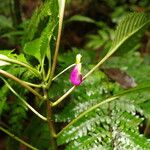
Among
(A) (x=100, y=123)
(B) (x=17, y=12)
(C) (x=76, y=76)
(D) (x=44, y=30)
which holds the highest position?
(B) (x=17, y=12)

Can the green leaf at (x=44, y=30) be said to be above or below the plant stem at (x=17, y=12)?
below

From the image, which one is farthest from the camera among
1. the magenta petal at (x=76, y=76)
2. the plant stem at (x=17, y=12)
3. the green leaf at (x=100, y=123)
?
the plant stem at (x=17, y=12)

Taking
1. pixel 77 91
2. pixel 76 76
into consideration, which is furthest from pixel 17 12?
pixel 76 76

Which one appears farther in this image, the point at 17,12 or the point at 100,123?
the point at 17,12

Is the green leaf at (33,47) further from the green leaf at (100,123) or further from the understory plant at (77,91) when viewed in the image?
the green leaf at (100,123)

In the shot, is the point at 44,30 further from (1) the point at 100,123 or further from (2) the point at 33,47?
(1) the point at 100,123

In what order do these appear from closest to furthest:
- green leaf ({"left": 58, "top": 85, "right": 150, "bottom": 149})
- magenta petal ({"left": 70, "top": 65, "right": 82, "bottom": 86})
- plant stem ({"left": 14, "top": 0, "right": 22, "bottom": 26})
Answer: magenta petal ({"left": 70, "top": 65, "right": 82, "bottom": 86}) → green leaf ({"left": 58, "top": 85, "right": 150, "bottom": 149}) → plant stem ({"left": 14, "top": 0, "right": 22, "bottom": 26})

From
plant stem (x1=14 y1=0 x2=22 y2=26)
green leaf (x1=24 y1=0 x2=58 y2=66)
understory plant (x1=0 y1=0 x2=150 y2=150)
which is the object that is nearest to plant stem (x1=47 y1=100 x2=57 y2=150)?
understory plant (x1=0 y1=0 x2=150 y2=150)

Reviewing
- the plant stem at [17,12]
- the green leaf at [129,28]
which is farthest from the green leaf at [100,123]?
the plant stem at [17,12]

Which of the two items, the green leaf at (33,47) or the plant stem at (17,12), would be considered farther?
the plant stem at (17,12)

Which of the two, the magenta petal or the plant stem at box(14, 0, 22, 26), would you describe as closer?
the magenta petal

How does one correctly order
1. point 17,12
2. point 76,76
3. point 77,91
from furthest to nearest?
1. point 17,12
2. point 77,91
3. point 76,76

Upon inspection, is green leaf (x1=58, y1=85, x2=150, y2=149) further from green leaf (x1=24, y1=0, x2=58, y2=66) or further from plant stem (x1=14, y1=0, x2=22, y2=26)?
plant stem (x1=14, y1=0, x2=22, y2=26)
